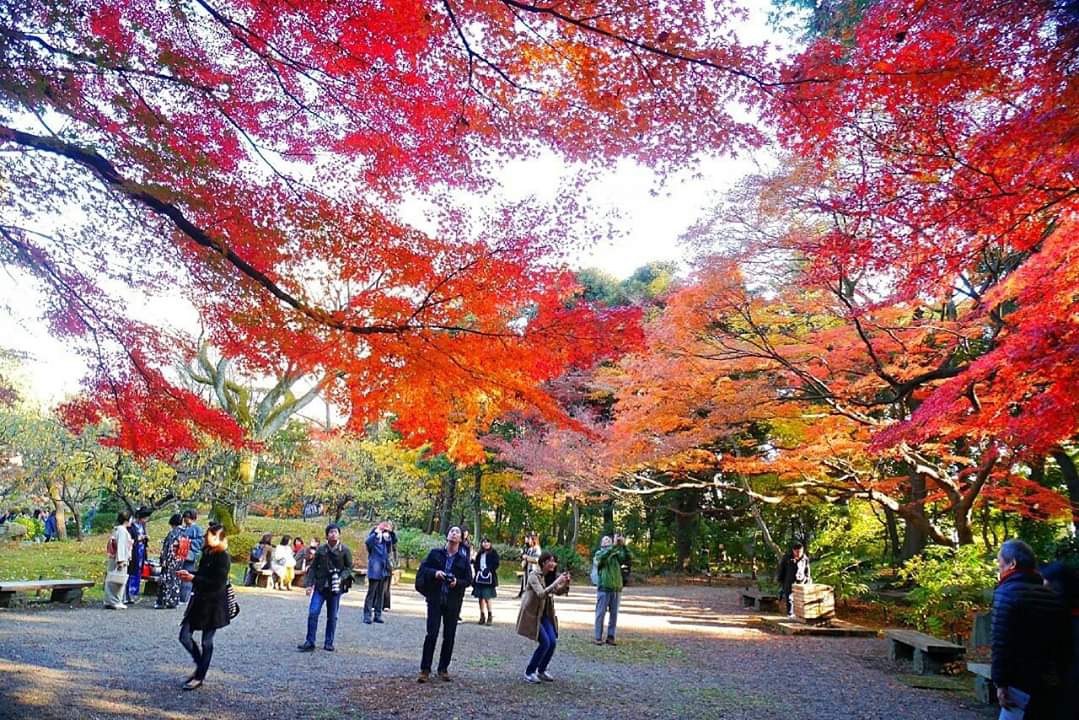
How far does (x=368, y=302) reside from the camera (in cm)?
558

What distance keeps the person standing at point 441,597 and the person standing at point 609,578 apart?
3058 mm

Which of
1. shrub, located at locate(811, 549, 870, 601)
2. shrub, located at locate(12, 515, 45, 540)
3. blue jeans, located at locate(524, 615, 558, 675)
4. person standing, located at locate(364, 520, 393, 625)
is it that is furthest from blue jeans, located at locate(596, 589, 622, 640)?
shrub, located at locate(12, 515, 45, 540)

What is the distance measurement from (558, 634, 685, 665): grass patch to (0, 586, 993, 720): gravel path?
0.03 meters

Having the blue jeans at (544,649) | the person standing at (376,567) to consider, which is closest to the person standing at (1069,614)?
the blue jeans at (544,649)

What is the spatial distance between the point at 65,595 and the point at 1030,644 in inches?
487

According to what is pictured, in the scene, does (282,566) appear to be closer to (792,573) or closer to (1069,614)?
(792,573)

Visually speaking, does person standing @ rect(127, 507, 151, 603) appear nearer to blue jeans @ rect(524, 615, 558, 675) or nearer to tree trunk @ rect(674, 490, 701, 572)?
blue jeans @ rect(524, 615, 558, 675)

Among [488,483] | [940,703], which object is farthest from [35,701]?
[488,483]

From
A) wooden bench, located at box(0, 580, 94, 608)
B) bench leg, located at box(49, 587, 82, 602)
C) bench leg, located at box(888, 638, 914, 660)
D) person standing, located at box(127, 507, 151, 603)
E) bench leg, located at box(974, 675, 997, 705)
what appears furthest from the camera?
person standing, located at box(127, 507, 151, 603)

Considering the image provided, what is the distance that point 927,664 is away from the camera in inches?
308

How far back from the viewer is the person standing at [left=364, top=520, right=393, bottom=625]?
9.84 metres

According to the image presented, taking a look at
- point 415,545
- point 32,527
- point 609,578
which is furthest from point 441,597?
point 32,527

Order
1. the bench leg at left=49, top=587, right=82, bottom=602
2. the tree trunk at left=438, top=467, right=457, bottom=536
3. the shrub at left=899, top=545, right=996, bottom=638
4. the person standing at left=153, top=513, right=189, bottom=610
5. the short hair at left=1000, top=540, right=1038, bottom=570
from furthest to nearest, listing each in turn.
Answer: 1. the tree trunk at left=438, top=467, right=457, bottom=536
2. the bench leg at left=49, top=587, right=82, bottom=602
3. the person standing at left=153, top=513, right=189, bottom=610
4. the shrub at left=899, top=545, right=996, bottom=638
5. the short hair at left=1000, top=540, right=1038, bottom=570

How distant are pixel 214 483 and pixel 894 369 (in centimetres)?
1709
